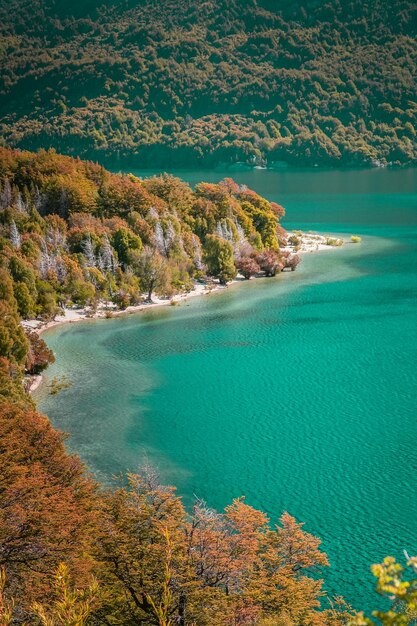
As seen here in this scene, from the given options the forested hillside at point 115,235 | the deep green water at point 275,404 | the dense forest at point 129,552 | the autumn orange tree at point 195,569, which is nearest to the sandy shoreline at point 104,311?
the forested hillside at point 115,235

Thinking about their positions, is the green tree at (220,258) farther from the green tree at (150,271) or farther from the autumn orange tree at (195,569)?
the autumn orange tree at (195,569)

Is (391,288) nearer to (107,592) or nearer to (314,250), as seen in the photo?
(314,250)

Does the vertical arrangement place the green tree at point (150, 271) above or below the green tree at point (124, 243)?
below

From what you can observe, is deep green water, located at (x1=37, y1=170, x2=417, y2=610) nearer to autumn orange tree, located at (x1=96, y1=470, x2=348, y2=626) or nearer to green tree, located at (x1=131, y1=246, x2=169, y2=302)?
autumn orange tree, located at (x1=96, y1=470, x2=348, y2=626)

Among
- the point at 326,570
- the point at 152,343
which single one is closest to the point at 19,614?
the point at 326,570

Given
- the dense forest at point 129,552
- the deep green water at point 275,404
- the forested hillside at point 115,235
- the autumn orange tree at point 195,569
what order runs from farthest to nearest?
the forested hillside at point 115,235 → the deep green water at point 275,404 → the autumn orange tree at point 195,569 → the dense forest at point 129,552

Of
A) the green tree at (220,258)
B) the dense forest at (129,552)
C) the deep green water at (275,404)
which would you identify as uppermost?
the dense forest at (129,552)

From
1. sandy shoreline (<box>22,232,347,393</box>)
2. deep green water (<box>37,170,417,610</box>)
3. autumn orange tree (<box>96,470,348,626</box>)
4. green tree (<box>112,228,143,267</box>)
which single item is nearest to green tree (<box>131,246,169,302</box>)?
sandy shoreline (<box>22,232,347,393</box>)

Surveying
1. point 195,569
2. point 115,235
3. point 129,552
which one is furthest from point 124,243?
point 195,569
